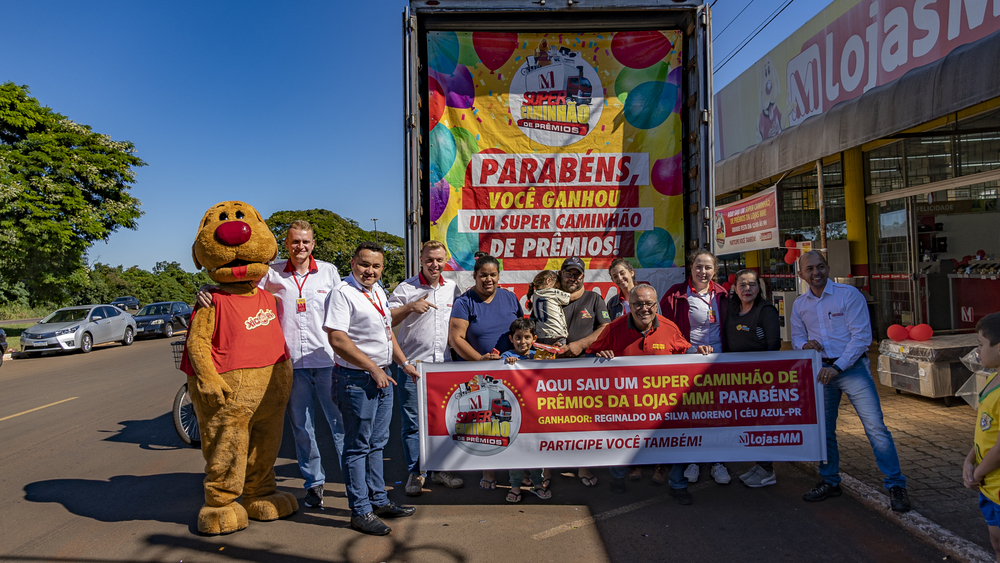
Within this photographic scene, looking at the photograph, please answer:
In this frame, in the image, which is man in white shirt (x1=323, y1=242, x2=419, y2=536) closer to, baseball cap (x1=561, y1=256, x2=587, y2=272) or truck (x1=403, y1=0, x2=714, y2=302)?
truck (x1=403, y1=0, x2=714, y2=302)

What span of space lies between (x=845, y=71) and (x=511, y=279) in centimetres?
935

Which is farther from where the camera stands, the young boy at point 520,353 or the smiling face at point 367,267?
the young boy at point 520,353

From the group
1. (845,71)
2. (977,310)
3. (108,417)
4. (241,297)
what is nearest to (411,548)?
(241,297)

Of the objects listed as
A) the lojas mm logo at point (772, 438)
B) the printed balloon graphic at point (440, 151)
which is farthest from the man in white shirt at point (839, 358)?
the printed balloon graphic at point (440, 151)

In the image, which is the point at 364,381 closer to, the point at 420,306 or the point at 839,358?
the point at 420,306

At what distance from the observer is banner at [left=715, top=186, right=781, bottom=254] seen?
390 inches

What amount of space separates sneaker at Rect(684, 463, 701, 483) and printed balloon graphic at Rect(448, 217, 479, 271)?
258 cm

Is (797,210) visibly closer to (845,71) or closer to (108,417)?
(845,71)

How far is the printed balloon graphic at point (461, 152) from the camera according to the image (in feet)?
18.6

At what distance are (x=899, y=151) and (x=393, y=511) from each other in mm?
10736

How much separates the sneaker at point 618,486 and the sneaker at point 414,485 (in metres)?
1.54

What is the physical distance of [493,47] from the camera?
567cm

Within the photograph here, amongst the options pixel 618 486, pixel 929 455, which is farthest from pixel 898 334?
pixel 618 486

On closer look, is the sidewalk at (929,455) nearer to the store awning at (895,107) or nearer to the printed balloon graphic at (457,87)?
the store awning at (895,107)
